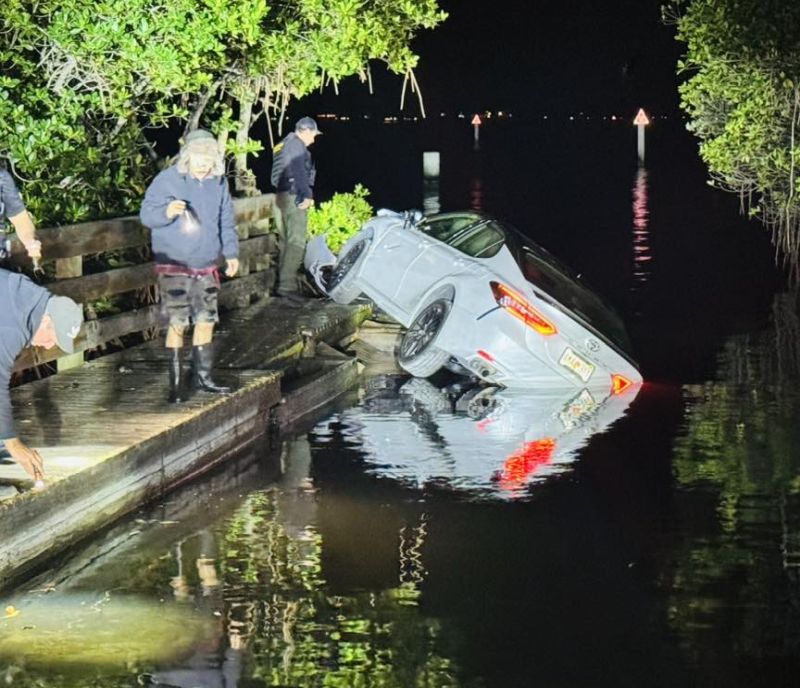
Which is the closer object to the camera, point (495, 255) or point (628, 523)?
point (628, 523)

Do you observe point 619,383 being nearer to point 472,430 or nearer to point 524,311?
point 524,311

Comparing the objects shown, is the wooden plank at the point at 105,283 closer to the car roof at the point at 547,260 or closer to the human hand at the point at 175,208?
the human hand at the point at 175,208

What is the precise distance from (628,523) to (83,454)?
9.97ft

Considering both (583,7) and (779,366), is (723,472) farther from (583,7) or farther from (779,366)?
(583,7)

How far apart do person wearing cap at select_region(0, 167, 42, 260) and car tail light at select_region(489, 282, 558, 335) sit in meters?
4.48

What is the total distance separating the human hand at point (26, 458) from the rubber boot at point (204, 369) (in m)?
2.99

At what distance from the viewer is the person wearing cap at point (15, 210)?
9398 mm

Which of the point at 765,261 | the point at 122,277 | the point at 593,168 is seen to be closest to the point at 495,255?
the point at 122,277

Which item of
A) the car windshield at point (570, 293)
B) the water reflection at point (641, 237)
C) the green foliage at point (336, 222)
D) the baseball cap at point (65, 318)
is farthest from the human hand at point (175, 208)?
the water reflection at point (641, 237)

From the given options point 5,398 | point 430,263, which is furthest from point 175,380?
point 430,263

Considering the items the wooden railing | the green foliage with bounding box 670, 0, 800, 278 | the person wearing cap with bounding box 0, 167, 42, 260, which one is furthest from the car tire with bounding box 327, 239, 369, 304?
the green foliage with bounding box 670, 0, 800, 278

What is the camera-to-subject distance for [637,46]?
11638 centimetres

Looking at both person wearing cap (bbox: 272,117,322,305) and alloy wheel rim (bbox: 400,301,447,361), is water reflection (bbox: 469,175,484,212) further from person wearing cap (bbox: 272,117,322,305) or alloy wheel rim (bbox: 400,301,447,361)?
alloy wheel rim (bbox: 400,301,447,361)

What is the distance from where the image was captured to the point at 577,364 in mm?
13188
